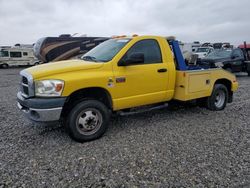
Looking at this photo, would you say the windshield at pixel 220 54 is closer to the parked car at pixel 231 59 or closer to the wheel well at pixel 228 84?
the parked car at pixel 231 59

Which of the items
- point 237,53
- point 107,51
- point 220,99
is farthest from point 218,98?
point 237,53

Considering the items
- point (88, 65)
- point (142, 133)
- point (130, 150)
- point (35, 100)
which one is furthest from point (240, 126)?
point (35, 100)

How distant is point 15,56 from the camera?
2622 cm

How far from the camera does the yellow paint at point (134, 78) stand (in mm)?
3998

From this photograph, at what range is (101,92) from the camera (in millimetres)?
4406

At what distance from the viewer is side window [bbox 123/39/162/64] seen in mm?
4820

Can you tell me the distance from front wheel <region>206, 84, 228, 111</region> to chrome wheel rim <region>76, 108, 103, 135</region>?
3.32 meters

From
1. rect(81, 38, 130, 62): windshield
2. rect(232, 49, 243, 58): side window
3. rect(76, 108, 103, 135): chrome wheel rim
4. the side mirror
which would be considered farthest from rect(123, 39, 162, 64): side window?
rect(232, 49, 243, 58): side window

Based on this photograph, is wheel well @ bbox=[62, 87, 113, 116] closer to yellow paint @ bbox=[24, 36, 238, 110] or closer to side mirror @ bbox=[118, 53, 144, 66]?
yellow paint @ bbox=[24, 36, 238, 110]

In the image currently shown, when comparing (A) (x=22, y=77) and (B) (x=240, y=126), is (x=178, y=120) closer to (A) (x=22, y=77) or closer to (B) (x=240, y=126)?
(B) (x=240, y=126)

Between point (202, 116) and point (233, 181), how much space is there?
2.95 metres

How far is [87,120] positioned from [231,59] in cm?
1126

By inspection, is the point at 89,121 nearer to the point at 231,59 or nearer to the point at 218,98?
the point at 218,98

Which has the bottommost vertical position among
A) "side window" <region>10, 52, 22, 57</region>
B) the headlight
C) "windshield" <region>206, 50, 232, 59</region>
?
the headlight
